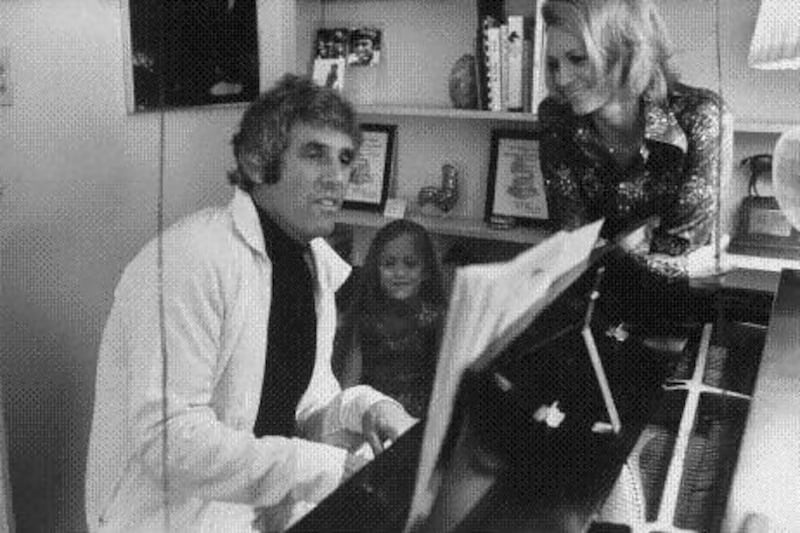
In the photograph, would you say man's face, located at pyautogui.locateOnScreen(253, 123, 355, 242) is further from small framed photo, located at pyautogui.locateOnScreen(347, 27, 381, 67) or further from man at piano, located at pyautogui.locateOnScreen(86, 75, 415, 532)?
small framed photo, located at pyautogui.locateOnScreen(347, 27, 381, 67)

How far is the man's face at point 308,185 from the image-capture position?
1493 mm

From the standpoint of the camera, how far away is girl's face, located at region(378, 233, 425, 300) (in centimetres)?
266

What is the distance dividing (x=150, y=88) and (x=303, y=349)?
97 centimetres

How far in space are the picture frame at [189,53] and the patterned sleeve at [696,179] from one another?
1.24m

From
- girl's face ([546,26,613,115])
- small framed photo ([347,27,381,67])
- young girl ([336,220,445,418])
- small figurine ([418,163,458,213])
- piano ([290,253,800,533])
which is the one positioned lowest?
young girl ([336,220,445,418])

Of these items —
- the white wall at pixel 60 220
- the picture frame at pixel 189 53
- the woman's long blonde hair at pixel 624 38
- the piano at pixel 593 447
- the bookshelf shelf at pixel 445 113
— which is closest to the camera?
the piano at pixel 593 447

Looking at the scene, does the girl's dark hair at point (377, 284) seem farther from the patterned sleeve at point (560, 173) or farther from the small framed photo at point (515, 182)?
the patterned sleeve at point (560, 173)

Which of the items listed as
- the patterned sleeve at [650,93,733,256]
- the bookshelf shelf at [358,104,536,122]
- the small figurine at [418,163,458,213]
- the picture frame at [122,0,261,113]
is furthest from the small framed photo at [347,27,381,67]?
the patterned sleeve at [650,93,733,256]

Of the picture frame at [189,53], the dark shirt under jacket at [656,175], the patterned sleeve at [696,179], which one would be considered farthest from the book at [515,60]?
the picture frame at [189,53]

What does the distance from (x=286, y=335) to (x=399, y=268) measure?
1167 mm

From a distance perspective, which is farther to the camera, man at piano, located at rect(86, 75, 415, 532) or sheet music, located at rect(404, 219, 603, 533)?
man at piano, located at rect(86, 75, 415, 532)

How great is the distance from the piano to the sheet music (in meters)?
0.02

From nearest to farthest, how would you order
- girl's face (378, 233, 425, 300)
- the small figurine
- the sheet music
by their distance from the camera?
the sheet music
girl's face (378, 233, 425, 300)
the small figurine

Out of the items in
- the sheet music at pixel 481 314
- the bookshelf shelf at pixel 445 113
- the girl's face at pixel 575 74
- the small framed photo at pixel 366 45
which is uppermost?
the small framed photo at pixel 366 45
